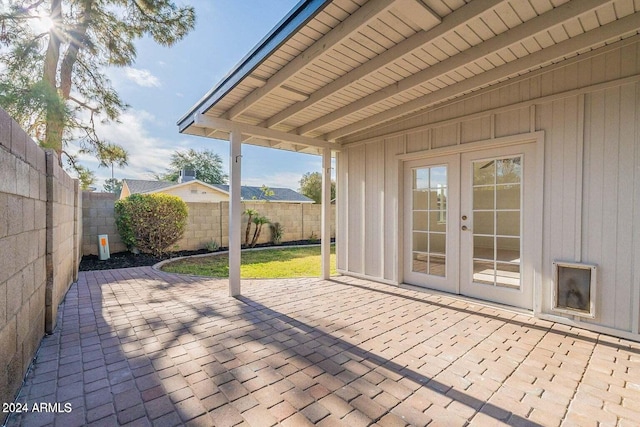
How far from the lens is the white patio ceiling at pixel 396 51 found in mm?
2215

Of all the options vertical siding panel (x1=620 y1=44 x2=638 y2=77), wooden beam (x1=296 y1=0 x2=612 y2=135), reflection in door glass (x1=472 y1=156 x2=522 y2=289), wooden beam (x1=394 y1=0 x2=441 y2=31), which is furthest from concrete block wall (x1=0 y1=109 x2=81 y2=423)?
vertical siding panel (x1=620 y1=44 x2=638 y2=77)

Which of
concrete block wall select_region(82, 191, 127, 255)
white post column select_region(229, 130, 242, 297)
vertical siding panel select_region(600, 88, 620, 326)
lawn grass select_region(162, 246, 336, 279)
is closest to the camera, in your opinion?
vertical siding panel select_region(600, 88, 620, 326)

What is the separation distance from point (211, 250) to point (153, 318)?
5467 millimetres

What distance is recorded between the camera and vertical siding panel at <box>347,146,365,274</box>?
5.32 m

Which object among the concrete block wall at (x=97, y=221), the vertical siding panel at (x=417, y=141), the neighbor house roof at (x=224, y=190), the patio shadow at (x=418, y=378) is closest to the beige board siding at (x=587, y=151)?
the vertical siding panel at (x=417, y=141)

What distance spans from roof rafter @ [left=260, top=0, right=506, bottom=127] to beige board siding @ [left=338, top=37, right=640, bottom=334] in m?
1.70

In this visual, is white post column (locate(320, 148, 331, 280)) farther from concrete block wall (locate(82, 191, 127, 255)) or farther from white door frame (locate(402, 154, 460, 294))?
concrete block wall (locate(82, 191, 127, 255))

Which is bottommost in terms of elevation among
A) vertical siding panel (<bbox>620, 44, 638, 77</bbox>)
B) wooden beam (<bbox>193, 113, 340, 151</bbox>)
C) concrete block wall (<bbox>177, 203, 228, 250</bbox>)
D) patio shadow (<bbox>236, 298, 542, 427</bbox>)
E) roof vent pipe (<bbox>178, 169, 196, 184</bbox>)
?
patio shadow (<bbox>236, 298, 542, 427</bbox>)

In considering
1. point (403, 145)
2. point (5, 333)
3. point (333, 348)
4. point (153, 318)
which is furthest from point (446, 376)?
point (403, 145)

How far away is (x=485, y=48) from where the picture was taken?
2.63m

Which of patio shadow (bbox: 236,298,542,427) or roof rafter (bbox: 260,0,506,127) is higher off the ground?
roof rafter (bbox: 260,0,506,127)

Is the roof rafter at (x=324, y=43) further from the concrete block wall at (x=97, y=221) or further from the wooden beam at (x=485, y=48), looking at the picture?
the concrete block wall at (x=97, y=221)

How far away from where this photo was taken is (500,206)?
375cm

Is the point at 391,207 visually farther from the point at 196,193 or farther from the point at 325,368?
the point at 196,193
